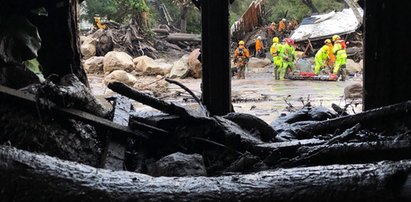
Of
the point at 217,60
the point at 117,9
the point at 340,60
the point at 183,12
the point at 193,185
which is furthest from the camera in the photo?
the point at 183,12

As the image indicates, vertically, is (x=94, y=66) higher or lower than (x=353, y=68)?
higher

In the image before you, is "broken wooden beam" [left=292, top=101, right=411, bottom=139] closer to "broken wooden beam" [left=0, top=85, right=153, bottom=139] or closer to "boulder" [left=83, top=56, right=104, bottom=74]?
"broken wooden beam" [left=0, top=85, right=153, bottom=139]

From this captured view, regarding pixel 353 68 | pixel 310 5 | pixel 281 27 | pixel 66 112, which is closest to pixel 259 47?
pixel 281 27

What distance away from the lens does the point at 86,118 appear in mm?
4254

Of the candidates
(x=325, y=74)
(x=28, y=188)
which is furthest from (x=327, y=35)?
(x=28, y=188)

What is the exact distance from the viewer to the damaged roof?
31.2 meters

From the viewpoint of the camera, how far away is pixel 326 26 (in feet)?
104

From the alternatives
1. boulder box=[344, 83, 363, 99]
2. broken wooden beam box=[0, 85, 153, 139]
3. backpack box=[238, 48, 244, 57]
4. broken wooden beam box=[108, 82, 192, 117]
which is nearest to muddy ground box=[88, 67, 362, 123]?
boulder box=[344, 83, 363, 99]

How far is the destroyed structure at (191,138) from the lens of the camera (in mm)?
2191

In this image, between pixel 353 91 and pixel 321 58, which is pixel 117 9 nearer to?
pixel 321 58

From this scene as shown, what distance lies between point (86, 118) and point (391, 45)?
317 centimetres

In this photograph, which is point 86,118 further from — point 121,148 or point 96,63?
point 96,63

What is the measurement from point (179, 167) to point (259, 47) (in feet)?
95.5

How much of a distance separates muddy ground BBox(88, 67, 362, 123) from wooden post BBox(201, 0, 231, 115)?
16.0 ft
